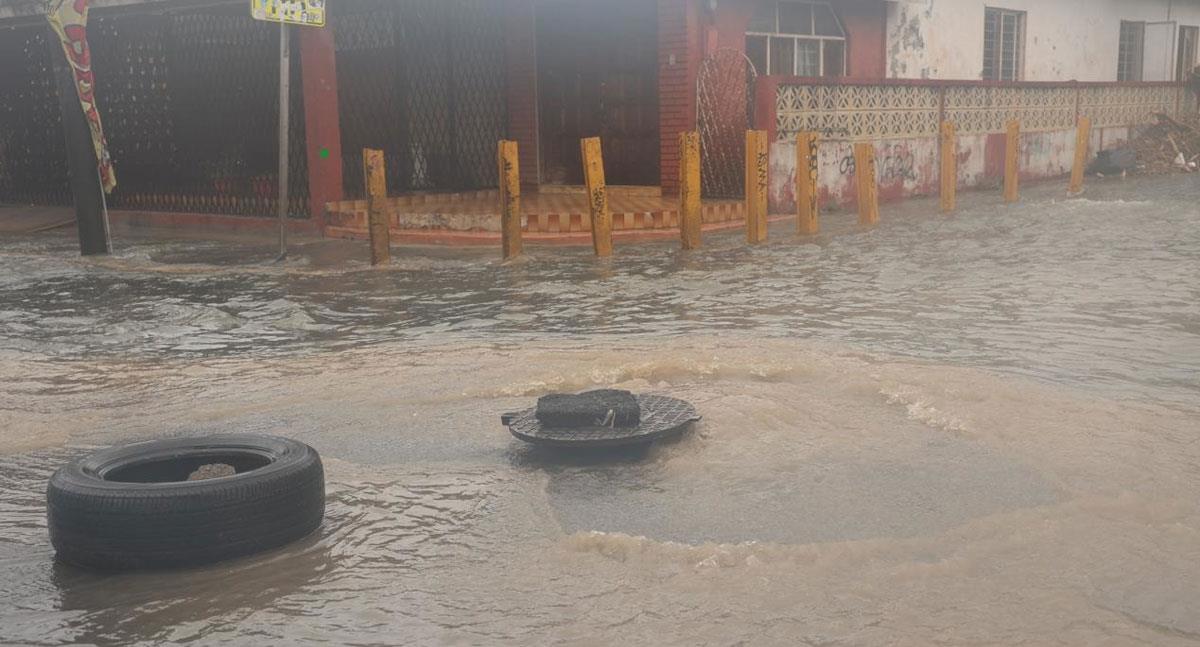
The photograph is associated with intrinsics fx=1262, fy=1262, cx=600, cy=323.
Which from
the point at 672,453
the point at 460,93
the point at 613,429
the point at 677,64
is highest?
the point at 677,64

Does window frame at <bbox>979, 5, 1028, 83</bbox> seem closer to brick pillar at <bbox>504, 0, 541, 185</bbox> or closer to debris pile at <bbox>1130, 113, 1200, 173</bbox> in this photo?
debris pile at <bbox>1130, 113, 1200, 173</bbox>

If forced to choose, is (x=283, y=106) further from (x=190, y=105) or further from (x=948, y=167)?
(x=948, y=167)

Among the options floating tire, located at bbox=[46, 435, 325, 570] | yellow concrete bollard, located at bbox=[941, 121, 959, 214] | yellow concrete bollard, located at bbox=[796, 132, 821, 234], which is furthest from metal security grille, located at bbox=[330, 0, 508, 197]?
floating tire, located at bbox=[46, 435, 325, 570]

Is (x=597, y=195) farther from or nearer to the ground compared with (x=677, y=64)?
nearer to the ground

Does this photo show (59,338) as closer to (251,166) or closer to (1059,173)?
(251,166)

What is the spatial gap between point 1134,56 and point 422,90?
18378 millimetres

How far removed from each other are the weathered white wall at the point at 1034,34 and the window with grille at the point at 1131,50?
279 mm

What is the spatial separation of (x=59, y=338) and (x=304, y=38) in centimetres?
706

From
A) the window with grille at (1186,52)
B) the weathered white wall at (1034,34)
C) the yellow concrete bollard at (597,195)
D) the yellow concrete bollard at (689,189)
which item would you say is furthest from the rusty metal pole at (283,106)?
the window with grille at (1186,52)

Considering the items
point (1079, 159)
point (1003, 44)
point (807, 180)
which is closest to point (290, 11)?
point (807, 180)

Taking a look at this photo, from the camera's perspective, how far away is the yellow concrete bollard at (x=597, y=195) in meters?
11.9

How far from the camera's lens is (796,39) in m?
19.0

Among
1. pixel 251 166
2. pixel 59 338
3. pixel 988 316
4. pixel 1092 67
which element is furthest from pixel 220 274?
pixel 1092 67

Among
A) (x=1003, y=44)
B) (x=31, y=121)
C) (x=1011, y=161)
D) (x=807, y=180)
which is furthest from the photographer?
(x=1003, y=44)
